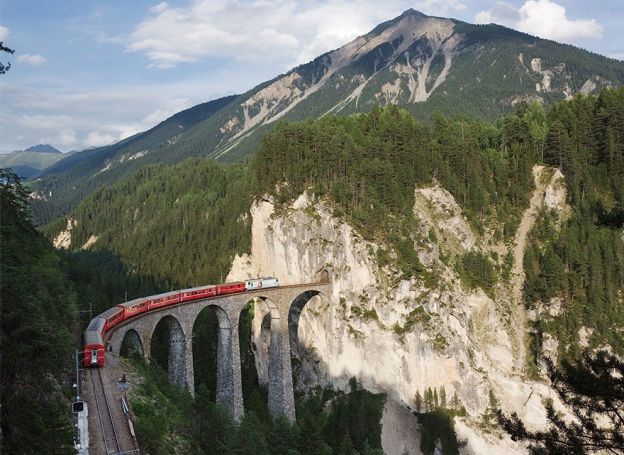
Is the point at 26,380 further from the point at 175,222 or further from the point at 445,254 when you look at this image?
the point at 175,222

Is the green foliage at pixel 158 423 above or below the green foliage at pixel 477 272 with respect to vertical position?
below

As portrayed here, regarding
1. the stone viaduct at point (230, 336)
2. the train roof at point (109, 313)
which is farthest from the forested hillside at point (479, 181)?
the train roof at point (109, 313)

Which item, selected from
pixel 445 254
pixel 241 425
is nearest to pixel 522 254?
pixel 445 254

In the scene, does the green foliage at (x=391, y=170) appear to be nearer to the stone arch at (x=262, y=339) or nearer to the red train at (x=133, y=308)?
the red train at (x=133, y=308)

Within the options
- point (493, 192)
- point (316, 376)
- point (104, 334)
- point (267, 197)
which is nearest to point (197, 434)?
point (104, 334)

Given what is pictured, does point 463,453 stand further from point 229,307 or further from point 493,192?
point 493,192

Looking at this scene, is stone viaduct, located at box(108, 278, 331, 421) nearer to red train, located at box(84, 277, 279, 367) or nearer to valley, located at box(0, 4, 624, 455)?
valley, located at box(0, 4, 624, 455)

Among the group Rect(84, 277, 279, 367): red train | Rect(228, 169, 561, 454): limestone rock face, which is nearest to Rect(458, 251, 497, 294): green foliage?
Rect(228, 169, 561, 454): limestone rock face
